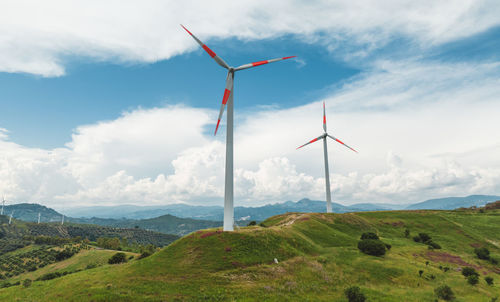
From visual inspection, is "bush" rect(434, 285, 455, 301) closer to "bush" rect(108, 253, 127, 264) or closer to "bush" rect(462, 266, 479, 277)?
"bush" rect(462, 266, 479, 277)

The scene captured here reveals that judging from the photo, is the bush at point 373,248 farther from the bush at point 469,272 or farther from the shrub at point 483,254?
the shrub at point 483,254

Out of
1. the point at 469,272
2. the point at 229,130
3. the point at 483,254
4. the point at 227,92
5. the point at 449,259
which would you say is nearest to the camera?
the point at 469,272

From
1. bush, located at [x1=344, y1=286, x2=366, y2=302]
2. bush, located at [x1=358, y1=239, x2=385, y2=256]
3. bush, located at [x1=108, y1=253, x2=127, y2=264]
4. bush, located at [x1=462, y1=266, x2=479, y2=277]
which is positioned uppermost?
bush, located at [x1=358, y1=239, x2=385, y2=256]

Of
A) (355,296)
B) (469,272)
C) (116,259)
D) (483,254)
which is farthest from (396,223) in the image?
(116,259)

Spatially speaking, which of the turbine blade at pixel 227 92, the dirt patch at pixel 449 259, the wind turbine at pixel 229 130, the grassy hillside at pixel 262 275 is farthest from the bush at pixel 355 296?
the dirt patch at pixel 449 259

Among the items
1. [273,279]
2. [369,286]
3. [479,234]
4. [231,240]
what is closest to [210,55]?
[231,240]

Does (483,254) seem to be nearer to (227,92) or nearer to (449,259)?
(449,259)

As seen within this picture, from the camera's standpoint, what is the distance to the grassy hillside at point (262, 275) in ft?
135

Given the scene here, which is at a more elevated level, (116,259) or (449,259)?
(449,259)

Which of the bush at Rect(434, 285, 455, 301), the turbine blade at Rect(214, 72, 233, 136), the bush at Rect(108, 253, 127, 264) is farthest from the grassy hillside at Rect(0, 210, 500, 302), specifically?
the turbine blade at Rect(214, 72, 233, 136)

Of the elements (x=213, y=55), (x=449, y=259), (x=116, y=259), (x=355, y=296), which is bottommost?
(x=116, y=259)

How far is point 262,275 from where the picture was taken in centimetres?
4744

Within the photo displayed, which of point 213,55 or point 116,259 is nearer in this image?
point 213,55

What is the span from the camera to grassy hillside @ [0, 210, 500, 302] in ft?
135
